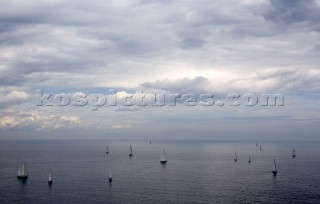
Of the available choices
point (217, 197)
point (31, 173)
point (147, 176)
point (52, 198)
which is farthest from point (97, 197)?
point (31, 173)

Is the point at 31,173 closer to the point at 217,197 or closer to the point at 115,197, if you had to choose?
the point at 115,197

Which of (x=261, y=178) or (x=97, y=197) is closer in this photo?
(x=97, y=197)

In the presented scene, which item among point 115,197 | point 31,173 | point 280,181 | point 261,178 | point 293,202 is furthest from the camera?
point 31,173

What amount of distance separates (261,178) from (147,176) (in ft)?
173

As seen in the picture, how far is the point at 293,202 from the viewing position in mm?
108312

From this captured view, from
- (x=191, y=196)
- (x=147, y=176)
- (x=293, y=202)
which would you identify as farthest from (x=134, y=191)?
(x=293, y=202)

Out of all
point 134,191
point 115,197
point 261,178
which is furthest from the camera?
point 261,178

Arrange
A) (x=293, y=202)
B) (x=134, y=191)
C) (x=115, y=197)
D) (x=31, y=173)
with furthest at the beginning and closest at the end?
(x=31, y=173)
(x=134, y=191)
(x=115, y=197)
(x=293, y=202)

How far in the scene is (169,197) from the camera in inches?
4532

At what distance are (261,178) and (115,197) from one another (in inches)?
3016

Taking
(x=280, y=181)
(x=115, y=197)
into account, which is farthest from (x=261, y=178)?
(x=115, y=197)

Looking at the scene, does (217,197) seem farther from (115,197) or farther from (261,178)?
(261,178)

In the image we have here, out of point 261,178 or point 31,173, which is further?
point 31,173

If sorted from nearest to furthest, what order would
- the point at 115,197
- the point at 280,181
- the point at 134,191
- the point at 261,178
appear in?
the point at 115,197
the point at 134,191
the point at 280,181
the point at 261,178
